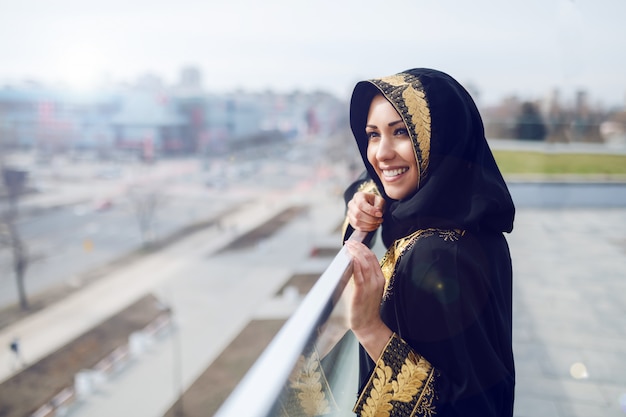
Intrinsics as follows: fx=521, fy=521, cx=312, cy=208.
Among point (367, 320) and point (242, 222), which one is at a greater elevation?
point (367, 320)

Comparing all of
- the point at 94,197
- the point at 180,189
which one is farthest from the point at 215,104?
the point at 94,197

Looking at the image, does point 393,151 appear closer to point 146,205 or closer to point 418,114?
point 418,114

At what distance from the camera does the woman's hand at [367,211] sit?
3.47 ft

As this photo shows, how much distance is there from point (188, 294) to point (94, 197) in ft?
28.6

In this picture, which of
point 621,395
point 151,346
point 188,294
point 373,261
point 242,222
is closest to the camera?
point 373,261

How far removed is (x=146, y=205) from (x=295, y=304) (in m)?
9.69

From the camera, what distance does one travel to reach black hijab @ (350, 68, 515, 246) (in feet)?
2.65

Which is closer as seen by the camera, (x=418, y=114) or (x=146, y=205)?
(x=418, y=114)

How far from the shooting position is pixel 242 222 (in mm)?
16719

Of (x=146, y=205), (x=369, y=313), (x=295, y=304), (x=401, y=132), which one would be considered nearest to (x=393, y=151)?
(x=401, y=132)

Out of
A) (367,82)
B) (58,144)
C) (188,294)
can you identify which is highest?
(367,82)

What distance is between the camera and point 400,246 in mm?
861

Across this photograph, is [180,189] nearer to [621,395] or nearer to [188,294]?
[188,294]

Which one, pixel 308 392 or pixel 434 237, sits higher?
pixel 434 237
